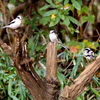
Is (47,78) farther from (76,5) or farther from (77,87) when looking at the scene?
(76,5)

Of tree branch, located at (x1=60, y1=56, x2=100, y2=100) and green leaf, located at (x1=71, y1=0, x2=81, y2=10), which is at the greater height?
green leaf, located at (x1=71, y1=0, x2=81, y2=10)

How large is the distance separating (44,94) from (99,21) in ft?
13.0

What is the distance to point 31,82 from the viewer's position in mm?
3143

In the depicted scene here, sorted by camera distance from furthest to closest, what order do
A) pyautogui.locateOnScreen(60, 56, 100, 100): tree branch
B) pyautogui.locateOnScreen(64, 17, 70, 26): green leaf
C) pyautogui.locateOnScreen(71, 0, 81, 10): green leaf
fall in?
pyautogui.locateOnScreen(64, 17, 70, 26): green leaf, pyautogui.locateOnScreen(71, 0, 81, 10): green leaf, pyautogui.locateOnScreen(60, 56, 100, 100): tree branch

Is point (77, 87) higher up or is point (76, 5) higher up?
point (76, 5)

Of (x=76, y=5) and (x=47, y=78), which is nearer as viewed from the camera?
(x=47, y=78)

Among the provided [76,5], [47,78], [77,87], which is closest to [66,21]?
[76,5]

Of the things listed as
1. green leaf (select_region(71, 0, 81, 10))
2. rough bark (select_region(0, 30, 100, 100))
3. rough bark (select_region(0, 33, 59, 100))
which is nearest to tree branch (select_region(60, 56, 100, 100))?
rough bark (select_region(0, 30, 100, 100))

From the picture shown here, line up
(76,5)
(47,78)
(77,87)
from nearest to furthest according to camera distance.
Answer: (77,87) → (47,78) → (76,5)

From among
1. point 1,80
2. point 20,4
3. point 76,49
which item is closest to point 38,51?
point 76,49

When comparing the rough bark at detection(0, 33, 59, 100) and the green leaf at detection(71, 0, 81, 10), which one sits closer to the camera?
the rough bark at detection(0, 33, 59, 100)

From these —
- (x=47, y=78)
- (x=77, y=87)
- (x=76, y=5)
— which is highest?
(x=76, y=5)

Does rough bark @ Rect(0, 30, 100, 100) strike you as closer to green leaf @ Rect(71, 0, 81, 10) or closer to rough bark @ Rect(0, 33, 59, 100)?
rough bark @ Rect(0, 33, 59, 100)

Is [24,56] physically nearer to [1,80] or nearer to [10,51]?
[10,51]
